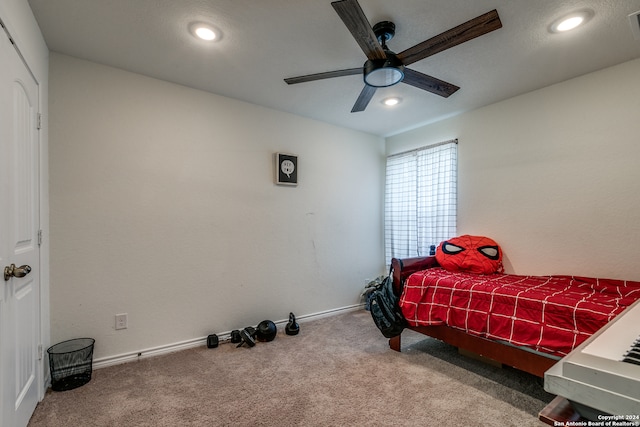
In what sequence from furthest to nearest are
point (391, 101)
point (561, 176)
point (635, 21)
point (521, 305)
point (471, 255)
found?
1. point (391, 101)
2. point (471, 255)
3. point (561, 176)
4. point (521, 305)
5. point (635, 21)

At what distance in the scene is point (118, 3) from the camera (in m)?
1.70

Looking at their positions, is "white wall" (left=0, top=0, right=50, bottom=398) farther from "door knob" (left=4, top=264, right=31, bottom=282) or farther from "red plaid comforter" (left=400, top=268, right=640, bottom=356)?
"red plaid comforter" (left=400, top=268, right=640, bottom=356)

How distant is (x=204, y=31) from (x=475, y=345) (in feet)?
9.23

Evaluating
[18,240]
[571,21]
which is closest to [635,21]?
[571,21]

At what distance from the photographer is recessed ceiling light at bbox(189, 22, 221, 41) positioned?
1.88 metres

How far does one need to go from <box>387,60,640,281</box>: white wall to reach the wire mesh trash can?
3.51 meters

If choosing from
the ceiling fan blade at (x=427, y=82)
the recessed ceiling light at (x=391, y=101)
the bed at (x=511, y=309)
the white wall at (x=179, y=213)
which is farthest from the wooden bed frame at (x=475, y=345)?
the recessed ceiling light at (x=391, y=101)

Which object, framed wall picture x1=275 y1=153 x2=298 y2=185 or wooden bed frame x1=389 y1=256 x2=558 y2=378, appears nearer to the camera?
wooden bed frame x1=389 y1=256 x2=558 y2=378

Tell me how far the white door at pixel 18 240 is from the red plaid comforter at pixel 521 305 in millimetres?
2425

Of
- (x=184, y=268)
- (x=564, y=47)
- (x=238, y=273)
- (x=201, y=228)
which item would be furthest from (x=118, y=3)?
(x=564, y=47)

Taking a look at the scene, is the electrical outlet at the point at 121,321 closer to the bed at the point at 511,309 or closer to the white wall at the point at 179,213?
the white wall at the point at 179,213

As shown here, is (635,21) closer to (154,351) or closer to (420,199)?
(420,199)

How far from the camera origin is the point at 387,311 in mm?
2553

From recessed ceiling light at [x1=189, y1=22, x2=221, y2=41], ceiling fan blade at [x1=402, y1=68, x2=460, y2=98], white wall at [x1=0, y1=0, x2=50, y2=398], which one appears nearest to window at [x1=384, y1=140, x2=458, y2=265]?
ceiling fan blade at [x1=402, y1=68, x2=460, y2=98]
